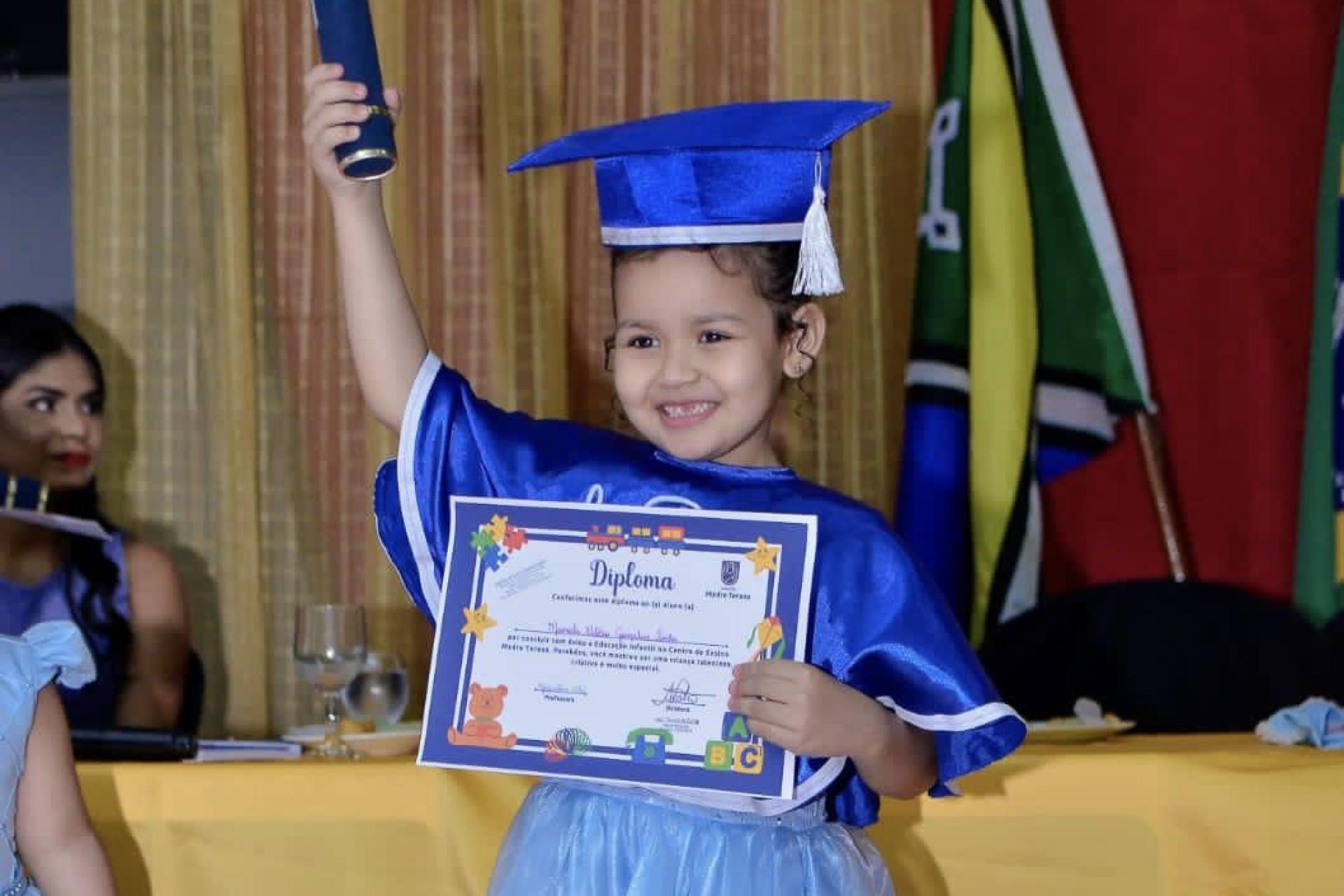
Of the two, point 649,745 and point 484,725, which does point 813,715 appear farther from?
point 484,725

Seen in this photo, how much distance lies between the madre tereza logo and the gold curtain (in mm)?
2043

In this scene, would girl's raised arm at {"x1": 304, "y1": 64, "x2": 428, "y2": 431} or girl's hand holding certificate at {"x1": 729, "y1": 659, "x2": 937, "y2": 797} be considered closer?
girl's hand holding certificate at {"x1": 729, "y1": 659, "x2": 937, "y2": 797}

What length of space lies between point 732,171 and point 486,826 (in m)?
0.77

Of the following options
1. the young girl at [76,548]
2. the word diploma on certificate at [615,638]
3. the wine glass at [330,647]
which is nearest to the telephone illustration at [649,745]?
the word diploma on certificate at [615,638]

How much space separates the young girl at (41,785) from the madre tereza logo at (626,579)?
52 cm

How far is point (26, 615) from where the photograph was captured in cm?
275

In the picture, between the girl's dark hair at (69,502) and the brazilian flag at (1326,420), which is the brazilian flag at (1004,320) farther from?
the girl's dark hair at (69,502)

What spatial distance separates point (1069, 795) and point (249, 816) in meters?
0.84

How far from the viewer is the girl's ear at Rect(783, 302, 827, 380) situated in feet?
4.90

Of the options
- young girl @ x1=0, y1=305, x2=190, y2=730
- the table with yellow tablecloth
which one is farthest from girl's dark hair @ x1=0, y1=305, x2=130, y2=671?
the table with yellow tablecloth

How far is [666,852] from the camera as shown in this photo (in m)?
1.39

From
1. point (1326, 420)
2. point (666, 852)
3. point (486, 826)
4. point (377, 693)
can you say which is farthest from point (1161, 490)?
point (666, 852)

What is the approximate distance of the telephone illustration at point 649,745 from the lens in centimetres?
133

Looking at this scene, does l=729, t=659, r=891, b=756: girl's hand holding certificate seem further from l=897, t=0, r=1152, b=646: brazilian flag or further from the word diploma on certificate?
l=897, t=0, r=1152, b=646: brazilian flag
